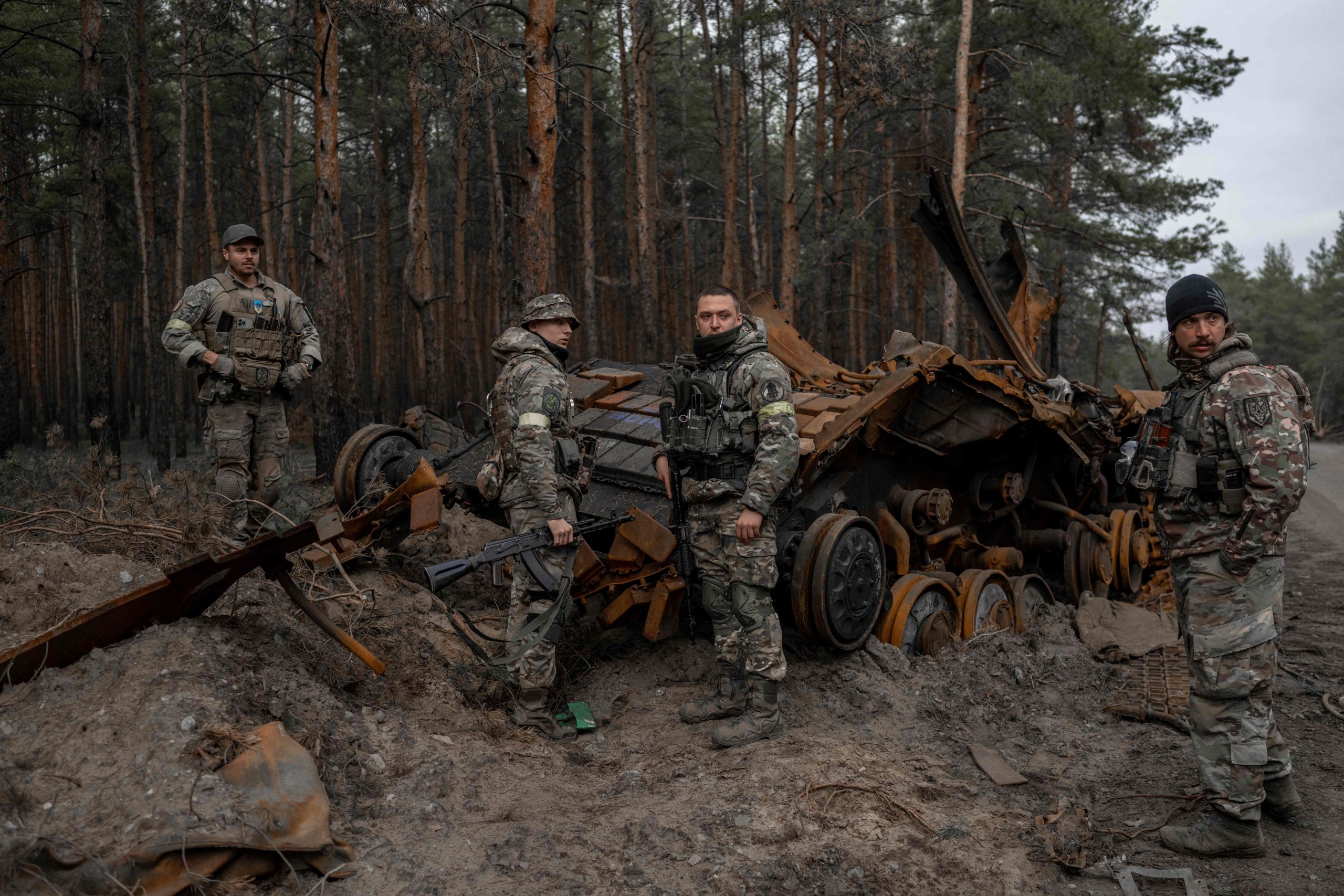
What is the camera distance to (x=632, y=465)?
6121mm

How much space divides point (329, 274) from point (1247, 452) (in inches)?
429

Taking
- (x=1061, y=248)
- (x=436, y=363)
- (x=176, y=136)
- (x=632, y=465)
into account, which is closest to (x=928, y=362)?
(x=632, y=465)

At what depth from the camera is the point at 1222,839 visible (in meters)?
3.78

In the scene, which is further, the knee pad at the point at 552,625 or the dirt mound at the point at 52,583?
the knee pad at the point at 552,625

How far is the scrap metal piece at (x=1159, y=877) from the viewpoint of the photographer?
3.49 meters

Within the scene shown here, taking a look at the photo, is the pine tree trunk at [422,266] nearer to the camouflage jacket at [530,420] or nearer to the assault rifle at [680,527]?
the camouflage jacket at [530,420]

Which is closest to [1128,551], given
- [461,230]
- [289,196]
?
[461,230]

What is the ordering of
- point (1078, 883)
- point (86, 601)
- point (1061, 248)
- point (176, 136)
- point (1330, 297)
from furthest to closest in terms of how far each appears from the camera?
point (1330, 297) < point (176, 136) < point (1061, 248) < point (86, 601) < point (1078, 883)

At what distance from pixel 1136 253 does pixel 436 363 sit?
46.4 ft

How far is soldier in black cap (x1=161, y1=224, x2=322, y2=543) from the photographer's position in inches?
232

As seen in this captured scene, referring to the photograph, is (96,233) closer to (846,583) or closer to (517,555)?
(517,555)

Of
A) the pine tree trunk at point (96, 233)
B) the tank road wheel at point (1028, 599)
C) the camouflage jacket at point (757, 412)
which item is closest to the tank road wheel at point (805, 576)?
the camouflage jacket at point (757, 412)

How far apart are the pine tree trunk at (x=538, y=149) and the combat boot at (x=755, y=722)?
5607 mm

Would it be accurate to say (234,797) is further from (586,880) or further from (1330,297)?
(1330,297)
